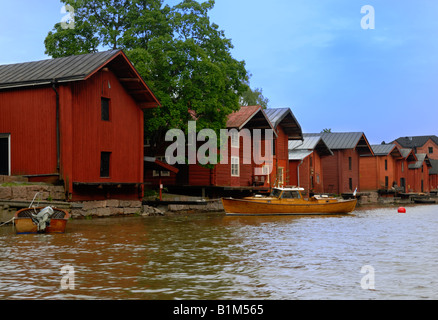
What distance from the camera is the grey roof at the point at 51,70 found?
2948 centimetres

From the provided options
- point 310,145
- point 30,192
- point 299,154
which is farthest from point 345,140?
point 30,192

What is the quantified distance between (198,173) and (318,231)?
19.8 m

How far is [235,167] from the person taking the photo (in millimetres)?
45000

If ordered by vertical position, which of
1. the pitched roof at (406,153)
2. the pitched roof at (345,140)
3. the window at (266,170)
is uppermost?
the pitched roof at (345,140)

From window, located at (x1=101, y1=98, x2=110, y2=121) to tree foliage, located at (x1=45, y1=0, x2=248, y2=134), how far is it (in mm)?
4406

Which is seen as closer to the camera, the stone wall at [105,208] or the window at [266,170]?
the stone wall at [105,208]

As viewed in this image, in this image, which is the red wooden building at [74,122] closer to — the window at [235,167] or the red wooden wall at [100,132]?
the red wooden wall at [100,132]

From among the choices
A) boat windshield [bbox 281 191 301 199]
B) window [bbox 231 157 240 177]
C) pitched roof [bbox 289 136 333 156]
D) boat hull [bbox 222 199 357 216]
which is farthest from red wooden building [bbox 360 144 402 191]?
boat windshield [bbox 281 191 301 199]

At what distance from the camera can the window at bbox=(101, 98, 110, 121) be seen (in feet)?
107

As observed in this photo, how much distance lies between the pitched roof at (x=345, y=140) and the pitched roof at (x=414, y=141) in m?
50.0

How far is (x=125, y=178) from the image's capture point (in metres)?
33.8

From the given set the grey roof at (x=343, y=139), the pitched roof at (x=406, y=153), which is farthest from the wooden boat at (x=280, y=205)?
the pitched roof at (x=406, y=153)

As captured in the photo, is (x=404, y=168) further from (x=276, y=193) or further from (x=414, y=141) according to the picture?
(x=276, y=193)
